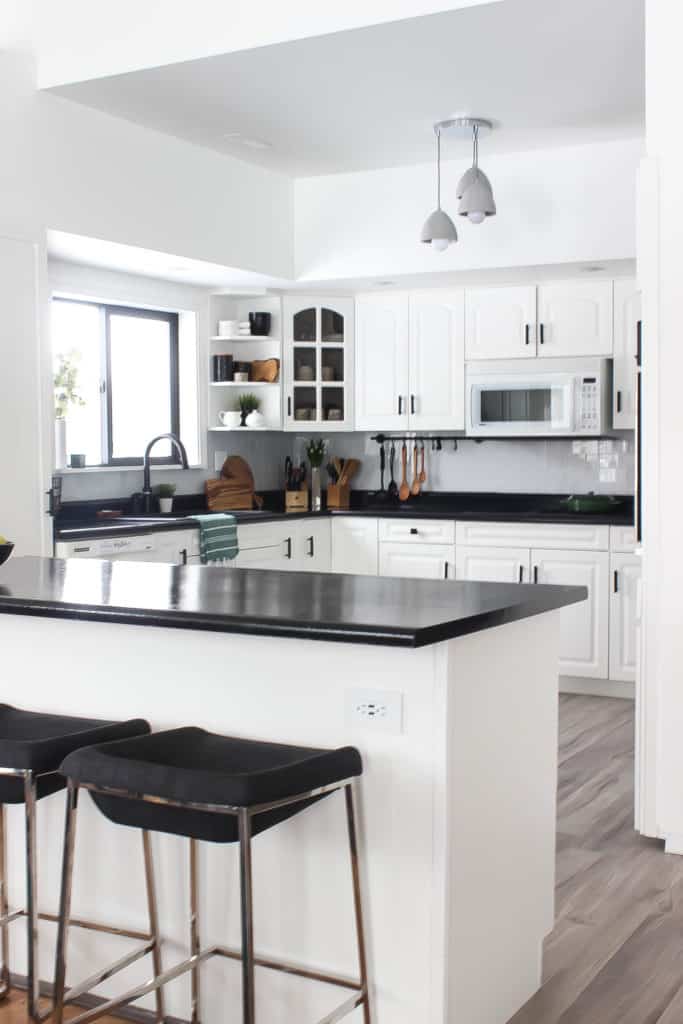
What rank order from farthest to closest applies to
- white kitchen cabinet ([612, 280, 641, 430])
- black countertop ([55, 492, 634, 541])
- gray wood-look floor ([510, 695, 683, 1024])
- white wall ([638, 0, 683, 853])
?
white kitchen cabinet ([612, 280, 641, 430])
black countertop ([55, 492, 634, 541])
white wall ([638, 0, 683, 853])
gray wood-look floor ([510, 695, 683, 1024])

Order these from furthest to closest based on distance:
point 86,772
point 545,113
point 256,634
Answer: point 545,113 → point 256,634 → point 86,772

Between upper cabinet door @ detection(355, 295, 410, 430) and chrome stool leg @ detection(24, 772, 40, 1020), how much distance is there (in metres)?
4.55

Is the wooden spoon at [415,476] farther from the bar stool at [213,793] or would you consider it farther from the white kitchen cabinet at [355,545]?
the bar stool at [213,793]

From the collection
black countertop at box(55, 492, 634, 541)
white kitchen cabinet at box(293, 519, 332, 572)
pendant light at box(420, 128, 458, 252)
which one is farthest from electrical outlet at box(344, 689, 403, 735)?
white kitchen cabinet at box(293, 519, 332, 572)

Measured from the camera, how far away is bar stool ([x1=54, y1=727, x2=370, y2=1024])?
6.72 feet

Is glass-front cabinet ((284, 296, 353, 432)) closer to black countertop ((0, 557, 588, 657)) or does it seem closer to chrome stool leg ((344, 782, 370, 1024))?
black countertop ((0, 557, 588, 657))

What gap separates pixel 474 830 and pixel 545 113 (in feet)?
11.8

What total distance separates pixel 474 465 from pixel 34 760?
4.94 m

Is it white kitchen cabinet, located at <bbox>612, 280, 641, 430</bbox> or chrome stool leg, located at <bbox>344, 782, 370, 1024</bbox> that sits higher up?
white kitchen cabinet, located at <bbox>612, 280, 641, 430</bbox>

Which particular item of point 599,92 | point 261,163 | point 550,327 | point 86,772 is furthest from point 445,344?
point 86,772

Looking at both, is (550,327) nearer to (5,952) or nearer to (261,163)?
(261,163)

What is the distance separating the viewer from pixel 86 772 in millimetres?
2201

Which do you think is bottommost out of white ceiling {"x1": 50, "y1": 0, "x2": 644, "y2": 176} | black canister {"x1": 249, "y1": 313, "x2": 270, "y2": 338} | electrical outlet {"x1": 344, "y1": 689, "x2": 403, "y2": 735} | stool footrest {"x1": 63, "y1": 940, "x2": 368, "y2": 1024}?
stool footrest {"x1": 63, "y1": 940, "x2": 368, "y2": 1024}

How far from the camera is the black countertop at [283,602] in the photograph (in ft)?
7.43
